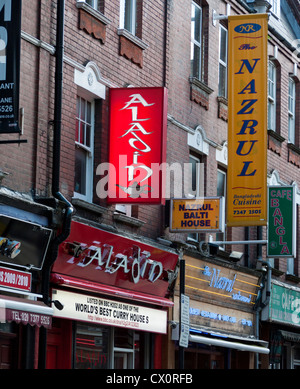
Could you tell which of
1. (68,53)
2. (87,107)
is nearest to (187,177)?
(87,107)

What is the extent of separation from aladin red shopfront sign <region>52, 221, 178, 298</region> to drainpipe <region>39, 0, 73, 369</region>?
26 centimetres

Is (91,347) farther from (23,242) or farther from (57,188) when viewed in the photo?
(23,242)

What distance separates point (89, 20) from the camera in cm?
1565

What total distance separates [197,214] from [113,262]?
9.30 ft

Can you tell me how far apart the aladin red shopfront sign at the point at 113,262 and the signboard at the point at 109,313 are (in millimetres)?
293

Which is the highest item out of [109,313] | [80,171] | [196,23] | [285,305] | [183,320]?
[196,23]

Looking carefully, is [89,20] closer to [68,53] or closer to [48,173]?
[68,53]

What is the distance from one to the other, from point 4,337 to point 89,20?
5.73m

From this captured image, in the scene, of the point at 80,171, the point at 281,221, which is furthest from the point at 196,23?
the point at 80,171

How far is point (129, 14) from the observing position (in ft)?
57.8

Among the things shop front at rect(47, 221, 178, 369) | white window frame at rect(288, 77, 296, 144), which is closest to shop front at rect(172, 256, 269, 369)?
shop front at rect(47, 221, 178, 369)

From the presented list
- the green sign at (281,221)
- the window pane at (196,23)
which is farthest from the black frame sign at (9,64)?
the green sign at (281,221)

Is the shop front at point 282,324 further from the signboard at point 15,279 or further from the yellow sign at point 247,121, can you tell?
the signboard at point 15,279

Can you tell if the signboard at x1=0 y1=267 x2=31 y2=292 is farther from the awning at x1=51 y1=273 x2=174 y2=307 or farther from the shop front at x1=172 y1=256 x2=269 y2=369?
the shop front at x1=172 y1=256 x2=269 y2=369
